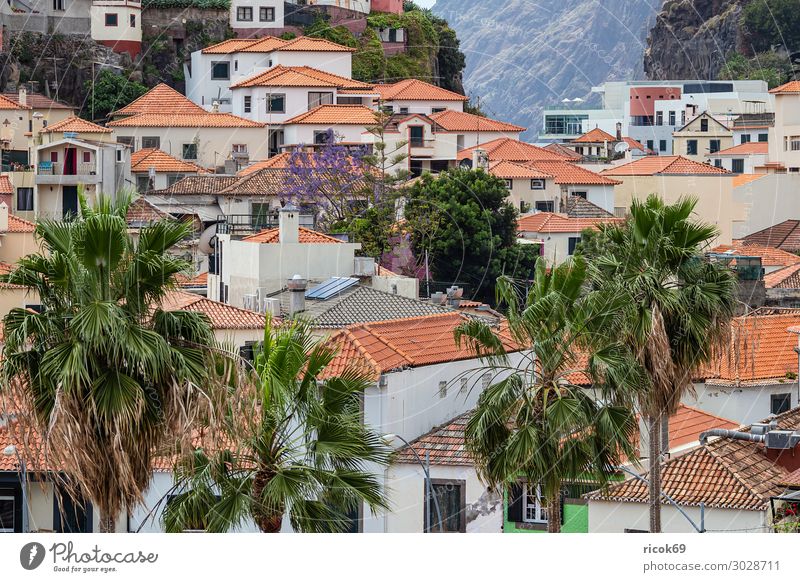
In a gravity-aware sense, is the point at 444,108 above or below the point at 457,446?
above

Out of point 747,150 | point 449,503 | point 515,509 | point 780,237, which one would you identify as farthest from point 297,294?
point 747,150

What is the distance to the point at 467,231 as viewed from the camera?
45250mm

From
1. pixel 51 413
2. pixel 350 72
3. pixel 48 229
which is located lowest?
pixel 51 413

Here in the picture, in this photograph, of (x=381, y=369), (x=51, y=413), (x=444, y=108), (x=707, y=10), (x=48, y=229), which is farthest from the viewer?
(x=707, y=10)

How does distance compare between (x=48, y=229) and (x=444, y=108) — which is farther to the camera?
(x=444, y=108)

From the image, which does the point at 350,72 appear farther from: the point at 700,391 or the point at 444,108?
the point at 700,391

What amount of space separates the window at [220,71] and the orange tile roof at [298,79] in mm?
2299

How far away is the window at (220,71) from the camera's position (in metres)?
69.8

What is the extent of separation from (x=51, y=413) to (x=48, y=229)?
160cm

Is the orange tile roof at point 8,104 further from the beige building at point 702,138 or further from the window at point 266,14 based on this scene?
the beige building at point 702,138

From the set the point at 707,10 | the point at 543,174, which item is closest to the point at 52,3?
the point at 543,174

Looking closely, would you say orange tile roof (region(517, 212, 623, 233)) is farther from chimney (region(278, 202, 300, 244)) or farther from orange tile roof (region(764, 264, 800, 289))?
chimney (region(278, 202, 300, 244))

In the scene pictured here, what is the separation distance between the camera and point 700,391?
2652 cm

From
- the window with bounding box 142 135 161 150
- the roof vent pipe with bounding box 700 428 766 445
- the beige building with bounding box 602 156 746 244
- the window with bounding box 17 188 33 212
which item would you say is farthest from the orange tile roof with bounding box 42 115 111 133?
the roof vent pipe with bounding box 700 428 766 445
